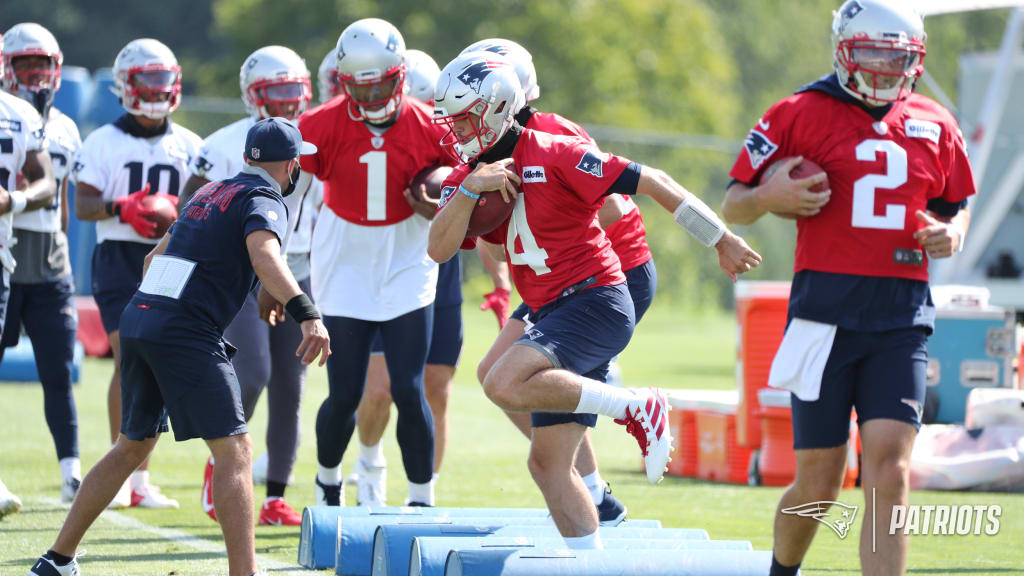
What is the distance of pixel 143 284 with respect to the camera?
17.1 feet

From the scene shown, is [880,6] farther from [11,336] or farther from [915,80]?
[11,336]

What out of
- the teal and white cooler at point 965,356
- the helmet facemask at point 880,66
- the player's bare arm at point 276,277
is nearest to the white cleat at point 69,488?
the player's bare arm at point 276,277

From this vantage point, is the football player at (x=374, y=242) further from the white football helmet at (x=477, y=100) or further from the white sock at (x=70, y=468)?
the white sock at (x=70, y=468)

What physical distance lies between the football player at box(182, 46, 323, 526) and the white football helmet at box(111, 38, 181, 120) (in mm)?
515

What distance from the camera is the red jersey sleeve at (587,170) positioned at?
506 cm

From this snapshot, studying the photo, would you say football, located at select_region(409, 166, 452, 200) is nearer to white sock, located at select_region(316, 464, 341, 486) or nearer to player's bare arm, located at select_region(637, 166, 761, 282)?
white sock, located at select_region(316, 464, 341, 486)

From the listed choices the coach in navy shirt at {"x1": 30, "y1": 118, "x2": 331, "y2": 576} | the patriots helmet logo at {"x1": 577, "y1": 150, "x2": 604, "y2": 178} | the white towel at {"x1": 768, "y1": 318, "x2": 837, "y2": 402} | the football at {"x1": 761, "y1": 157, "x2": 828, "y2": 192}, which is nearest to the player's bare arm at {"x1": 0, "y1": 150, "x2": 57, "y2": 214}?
the coach in navy shirt at {"x1": 30, "y1": 118, "x2": 331, "y2": 576}

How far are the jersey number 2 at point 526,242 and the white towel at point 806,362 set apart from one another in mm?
930

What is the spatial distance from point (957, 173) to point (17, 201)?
4263mm

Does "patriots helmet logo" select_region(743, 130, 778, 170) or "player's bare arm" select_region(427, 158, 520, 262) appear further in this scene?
"player's bare arm" select_region(427, 158, 520, 262)

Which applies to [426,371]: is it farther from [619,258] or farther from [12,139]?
[12,139]

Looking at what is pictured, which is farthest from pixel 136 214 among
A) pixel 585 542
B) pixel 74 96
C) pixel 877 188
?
pixel 74 96

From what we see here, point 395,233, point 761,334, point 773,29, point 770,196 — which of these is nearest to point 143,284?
point 395,233

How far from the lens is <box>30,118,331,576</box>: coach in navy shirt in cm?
498
